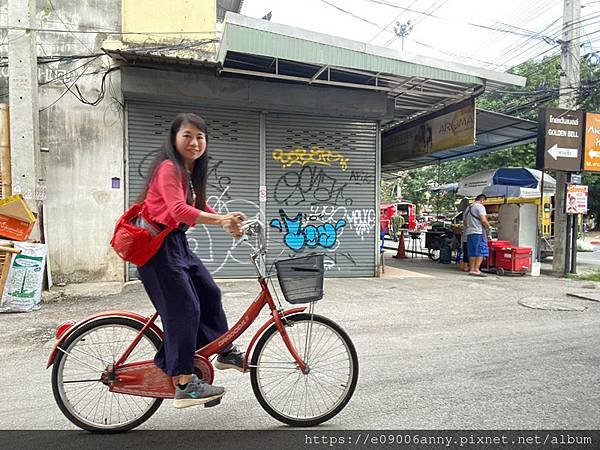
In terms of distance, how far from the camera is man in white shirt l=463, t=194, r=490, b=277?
10.2m

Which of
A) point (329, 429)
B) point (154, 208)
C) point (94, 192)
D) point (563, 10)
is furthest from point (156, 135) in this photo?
point (563, 10)

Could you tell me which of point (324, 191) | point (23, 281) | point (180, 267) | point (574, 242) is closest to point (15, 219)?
point (23, 281)

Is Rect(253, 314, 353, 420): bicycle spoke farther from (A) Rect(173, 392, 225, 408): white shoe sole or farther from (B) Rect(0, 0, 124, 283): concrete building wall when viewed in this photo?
(B) Rect(0, 0, 124, 283): concrete building wall

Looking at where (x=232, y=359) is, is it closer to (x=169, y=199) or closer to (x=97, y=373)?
(x=97, y=373)

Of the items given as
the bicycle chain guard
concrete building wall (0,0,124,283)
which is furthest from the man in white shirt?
the bicycle chain guard

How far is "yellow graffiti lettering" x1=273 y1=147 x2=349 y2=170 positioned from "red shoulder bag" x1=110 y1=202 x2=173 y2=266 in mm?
6777

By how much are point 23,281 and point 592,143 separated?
38.8 feet

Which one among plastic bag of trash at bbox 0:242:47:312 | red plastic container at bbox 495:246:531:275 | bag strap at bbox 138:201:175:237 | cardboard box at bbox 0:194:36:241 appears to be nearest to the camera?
bag strap at bbox 138:201:175:237

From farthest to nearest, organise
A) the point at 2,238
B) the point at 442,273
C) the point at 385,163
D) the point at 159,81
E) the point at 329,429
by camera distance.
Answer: the point at 385,163, the point at 442,273, the point at 159,81, the point at 2,238, the point at 329,429

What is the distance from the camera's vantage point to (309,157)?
31.1 feet

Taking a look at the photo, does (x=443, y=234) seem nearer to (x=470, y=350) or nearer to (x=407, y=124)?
(x=407, y=124)

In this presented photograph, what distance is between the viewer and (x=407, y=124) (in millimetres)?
12336

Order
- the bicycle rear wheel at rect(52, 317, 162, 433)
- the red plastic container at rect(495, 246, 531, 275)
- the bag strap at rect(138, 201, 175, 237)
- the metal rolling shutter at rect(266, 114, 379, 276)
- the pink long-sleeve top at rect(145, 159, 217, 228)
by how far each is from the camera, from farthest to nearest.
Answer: the red plastic container at rect(495, 246, 531, 275)
the metal rolling shutter at rect(266, 114, 379, 276)
the bicycle rear wheel at rect(52, 317, 162, 433)
the bag strap at rect(138, 201, 175, 237)
the pink long-sleeve top at rect(145, 159, 217, 228)

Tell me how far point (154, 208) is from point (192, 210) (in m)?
0.27
